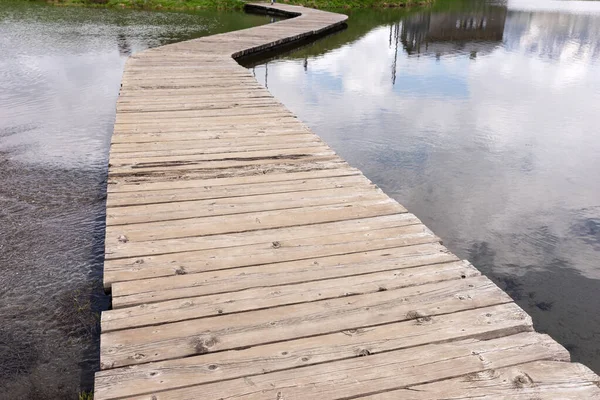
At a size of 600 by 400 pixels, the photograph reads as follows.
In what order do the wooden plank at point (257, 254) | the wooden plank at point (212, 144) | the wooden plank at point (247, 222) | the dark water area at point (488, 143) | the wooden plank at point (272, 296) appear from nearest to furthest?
the wooden plank at point (272, 296) → the wooden plank at point (257, 254) → the wooden plank at point (247, 222) → the dark water area at point (488, 143) → the wooden plank at point (212, 144)

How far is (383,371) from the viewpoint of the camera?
8.23ft

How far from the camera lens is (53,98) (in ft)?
30.9

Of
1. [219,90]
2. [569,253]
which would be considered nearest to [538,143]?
[569,253]

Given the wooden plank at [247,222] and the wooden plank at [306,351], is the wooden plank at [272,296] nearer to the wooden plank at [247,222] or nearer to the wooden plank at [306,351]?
the wooden plank at [306,351]

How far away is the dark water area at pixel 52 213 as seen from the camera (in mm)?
3389

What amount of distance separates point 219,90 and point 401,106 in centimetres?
376

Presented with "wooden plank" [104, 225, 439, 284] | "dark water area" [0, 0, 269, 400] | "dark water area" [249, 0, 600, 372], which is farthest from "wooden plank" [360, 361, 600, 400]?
"dark water area" [0, 0, 269, 400]

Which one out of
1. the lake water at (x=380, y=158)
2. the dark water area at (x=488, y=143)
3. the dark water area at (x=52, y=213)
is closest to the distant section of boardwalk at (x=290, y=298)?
the dark water area at (x=52, y=213)

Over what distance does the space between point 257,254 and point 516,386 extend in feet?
5.92

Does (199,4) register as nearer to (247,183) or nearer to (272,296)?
(247,183)

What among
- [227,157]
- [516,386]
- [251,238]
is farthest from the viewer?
[227,157]

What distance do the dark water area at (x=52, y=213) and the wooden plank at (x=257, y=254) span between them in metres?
0.67

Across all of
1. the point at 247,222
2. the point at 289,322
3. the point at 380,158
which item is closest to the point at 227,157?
the point at 247,222

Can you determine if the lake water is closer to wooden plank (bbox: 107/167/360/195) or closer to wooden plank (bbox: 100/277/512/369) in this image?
wooden plank (bbox: 107/167/360/195)
